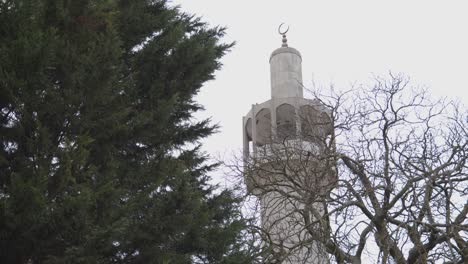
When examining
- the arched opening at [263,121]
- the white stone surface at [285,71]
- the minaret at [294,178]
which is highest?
the white stone surface at [285,71]

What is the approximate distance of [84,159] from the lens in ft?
16.3

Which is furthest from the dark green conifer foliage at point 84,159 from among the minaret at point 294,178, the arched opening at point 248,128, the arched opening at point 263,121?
the arched opening at point 248,128

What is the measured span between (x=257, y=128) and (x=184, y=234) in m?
8.85

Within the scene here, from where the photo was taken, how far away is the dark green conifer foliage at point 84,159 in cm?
473

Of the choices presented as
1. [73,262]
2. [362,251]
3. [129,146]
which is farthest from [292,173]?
[73,262]

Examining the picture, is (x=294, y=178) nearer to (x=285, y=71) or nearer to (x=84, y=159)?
(x=84, y=159)

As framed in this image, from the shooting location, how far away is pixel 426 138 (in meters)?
9.17

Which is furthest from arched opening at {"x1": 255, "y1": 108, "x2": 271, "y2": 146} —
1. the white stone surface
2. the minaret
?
the minaret

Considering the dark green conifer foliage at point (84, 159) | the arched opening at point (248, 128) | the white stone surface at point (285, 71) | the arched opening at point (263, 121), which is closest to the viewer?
the dark green conifer foliage at point (84, 159)

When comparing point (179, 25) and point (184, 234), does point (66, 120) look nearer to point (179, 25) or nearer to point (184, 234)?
point (184, 234)

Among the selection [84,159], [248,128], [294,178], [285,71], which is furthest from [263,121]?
[84,159]

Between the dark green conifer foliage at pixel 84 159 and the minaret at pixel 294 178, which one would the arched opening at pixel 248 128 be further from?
the dark green conifer foliage at pixel 84 159

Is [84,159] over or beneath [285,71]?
beneath

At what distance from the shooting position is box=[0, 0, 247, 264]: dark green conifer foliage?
4730mm
